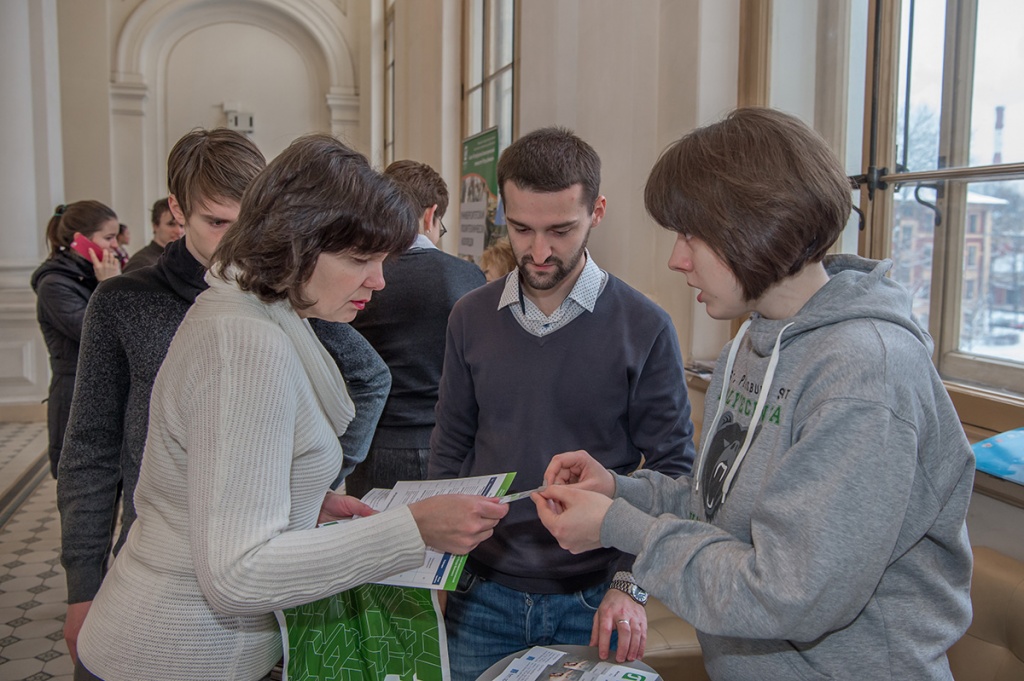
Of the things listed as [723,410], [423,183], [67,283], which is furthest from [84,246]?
[723,410]

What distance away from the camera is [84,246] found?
14.1ft

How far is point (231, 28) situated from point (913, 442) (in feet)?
39.5

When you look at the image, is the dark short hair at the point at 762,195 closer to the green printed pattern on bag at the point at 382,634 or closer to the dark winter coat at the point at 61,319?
the green printed pattern on bag at the point at 382,634

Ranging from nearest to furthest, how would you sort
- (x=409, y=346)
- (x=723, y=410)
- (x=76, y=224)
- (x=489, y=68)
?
(x=723, y=410) < (x=409, y=346) < (x=76, y=224) < (x=489, y=68)

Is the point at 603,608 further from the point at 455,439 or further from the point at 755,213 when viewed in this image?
the point at 755,213

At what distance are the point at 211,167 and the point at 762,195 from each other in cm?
107

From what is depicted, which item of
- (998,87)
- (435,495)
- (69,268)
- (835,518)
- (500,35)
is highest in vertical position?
(500,35)

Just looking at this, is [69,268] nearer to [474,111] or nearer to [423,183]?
[423,183]

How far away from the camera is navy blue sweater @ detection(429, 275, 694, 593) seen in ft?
5.75

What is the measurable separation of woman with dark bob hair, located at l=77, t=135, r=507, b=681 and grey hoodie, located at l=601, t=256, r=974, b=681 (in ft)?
1.15

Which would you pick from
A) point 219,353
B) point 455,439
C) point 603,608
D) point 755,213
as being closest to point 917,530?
point 755,213

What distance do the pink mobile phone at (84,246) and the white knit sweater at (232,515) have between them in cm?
353

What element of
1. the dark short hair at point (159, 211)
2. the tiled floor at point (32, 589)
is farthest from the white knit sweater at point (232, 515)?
the dark short hair at point (159, 211)

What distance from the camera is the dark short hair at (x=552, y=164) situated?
1871 millimetres
